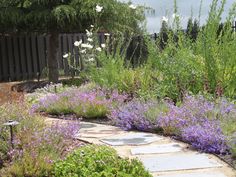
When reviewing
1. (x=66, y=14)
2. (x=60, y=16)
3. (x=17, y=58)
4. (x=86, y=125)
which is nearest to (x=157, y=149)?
(x=86, y=125)

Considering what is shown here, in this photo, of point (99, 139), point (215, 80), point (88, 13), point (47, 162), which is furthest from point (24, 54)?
point (47, 162)

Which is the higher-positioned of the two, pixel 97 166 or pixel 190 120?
pixel 97 166

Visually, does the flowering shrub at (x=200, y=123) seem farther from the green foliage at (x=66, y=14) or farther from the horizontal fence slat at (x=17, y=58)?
the horizontal fence slat at (x=17, y=58)

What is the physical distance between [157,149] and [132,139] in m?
0.53

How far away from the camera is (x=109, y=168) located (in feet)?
10.5

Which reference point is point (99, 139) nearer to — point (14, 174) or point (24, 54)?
point (14, 174)

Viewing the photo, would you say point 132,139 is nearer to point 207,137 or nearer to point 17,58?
point 207,137

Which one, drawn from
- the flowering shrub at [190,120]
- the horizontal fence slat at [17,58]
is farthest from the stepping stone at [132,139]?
the horizontal fence slat at [17,58]

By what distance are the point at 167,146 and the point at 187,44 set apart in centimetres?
339

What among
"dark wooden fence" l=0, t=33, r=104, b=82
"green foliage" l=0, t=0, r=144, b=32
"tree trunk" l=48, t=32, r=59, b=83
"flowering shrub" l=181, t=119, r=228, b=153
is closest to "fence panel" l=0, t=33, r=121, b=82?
"dark wooden fence" l=0, t=33, r=104, b=82

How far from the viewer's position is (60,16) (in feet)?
38.4

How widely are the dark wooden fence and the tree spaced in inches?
101

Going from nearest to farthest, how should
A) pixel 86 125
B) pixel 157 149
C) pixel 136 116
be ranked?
pixel 157 149 → pixel 136 116 → pixel 86 125

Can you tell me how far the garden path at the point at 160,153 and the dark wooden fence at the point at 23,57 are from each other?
10400 millimetres
